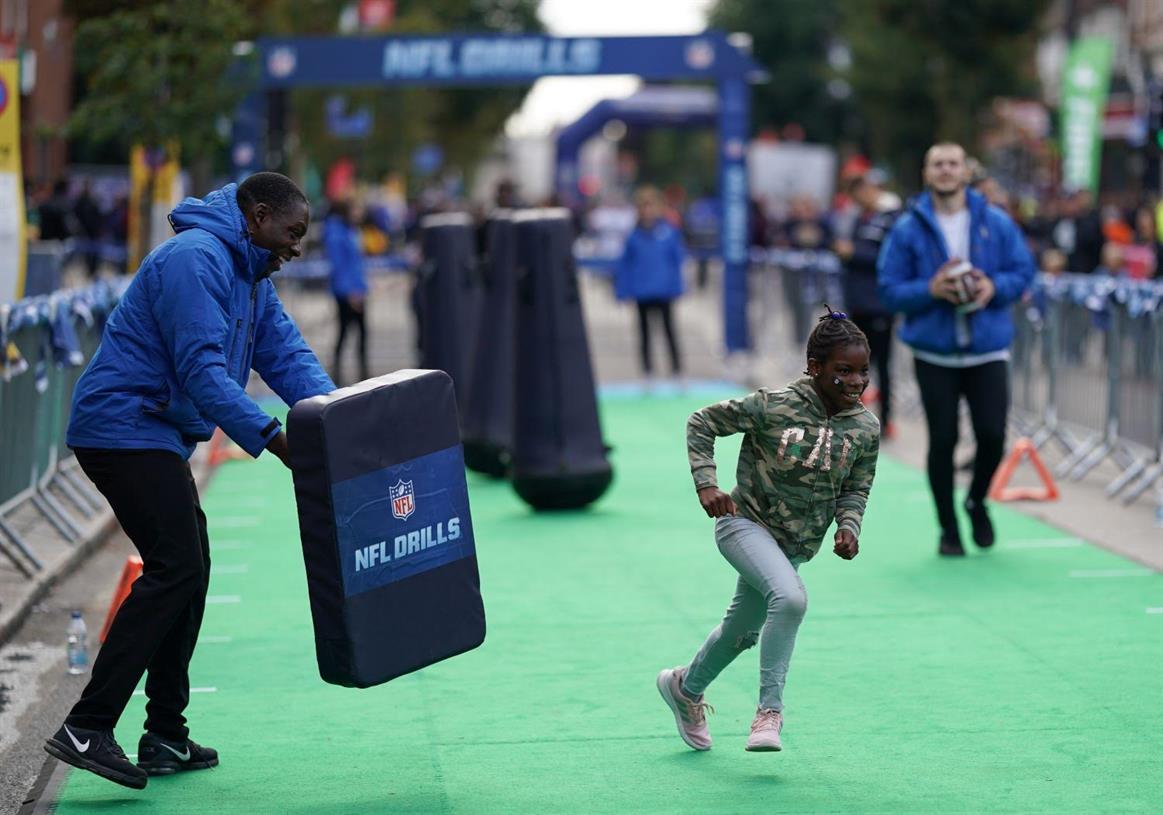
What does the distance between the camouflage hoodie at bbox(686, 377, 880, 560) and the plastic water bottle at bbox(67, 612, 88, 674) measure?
3.13 meters

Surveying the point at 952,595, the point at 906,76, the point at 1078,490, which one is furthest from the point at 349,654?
the point at 906,76

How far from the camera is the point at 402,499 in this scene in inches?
236

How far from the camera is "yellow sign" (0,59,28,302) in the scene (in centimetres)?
1307

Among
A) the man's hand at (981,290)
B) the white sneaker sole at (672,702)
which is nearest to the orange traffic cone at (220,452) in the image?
the man's hand at (981,290)

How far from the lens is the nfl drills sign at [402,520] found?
5840 mm

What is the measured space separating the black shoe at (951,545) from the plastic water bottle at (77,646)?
4595 mm

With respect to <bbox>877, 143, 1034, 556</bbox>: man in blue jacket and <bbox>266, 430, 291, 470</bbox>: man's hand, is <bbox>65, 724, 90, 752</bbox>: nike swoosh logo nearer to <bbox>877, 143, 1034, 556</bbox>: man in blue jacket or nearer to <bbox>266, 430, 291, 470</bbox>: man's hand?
<bbox>266, 430, 291, 470</bbox>: man's hand

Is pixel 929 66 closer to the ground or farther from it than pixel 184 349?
farther from it

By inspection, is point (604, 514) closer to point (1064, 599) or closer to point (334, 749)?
point (1064, 599)

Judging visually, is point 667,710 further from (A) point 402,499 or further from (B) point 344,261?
(B) point 344,261

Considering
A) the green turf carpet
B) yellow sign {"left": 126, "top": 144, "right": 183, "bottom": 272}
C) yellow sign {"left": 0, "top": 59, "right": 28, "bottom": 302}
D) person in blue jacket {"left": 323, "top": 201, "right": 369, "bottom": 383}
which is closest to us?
the green turf carpet

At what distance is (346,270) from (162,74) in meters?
3.07

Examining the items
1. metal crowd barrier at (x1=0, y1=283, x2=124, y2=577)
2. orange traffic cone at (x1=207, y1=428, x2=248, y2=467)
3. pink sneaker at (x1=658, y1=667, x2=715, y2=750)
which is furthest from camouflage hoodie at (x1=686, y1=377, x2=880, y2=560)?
orange traffic cone at (x1=207, y1=428, x2=248, y2=467)

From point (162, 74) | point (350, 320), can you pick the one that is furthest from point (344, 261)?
point (162, 74)
